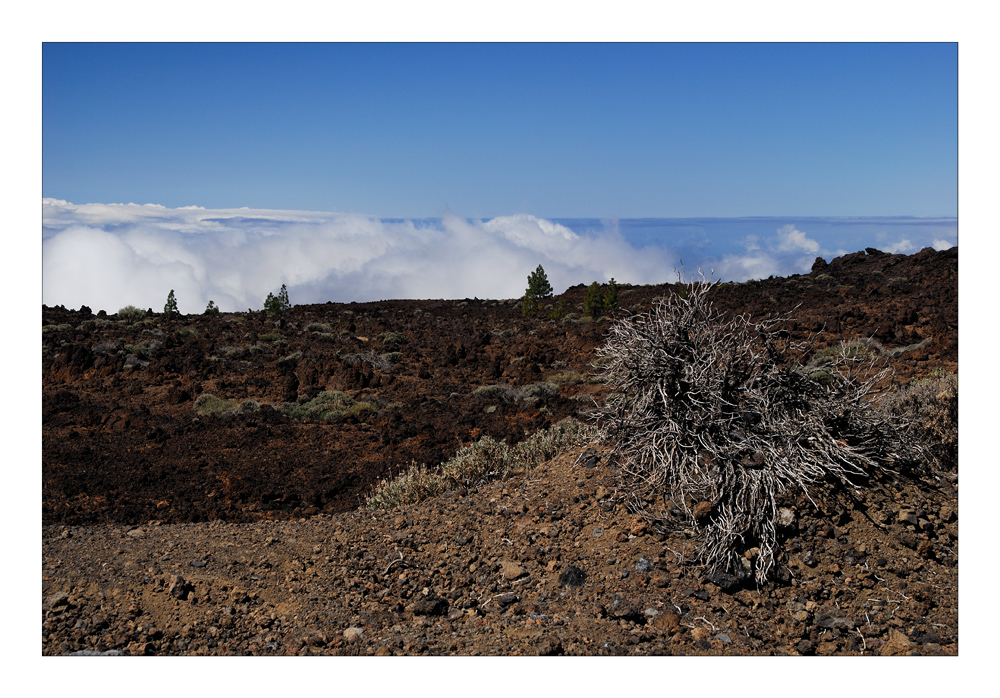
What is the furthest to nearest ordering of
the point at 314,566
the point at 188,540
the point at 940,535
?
the point at 188,540 → the point at 314,566 → the point at 940,535

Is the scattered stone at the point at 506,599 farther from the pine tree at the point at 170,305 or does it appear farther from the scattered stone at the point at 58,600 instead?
the pine tree at the point at 170,305

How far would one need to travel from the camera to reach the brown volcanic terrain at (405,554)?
14.9 ft

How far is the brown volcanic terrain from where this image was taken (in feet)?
14.9

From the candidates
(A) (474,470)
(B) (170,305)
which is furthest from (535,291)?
(A) (474,470)

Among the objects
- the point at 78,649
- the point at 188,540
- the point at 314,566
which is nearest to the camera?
the point at 78,649

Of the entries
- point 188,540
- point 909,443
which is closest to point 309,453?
point 188,540

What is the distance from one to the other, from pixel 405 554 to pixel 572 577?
1.66 m

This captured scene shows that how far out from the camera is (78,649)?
4574 mm

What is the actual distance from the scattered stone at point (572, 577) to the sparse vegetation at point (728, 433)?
69 centimetres

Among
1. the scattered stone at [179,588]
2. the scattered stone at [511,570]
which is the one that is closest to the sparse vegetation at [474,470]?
the scattered stone at [511,570]

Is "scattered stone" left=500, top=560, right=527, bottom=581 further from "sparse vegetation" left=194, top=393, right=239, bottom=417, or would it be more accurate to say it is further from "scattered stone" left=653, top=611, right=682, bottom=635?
"sparse vegetation" left=194, top=393, right=239, bottom=417

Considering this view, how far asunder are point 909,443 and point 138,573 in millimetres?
6327

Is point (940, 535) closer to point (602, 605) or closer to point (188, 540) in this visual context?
point (602, 605)
